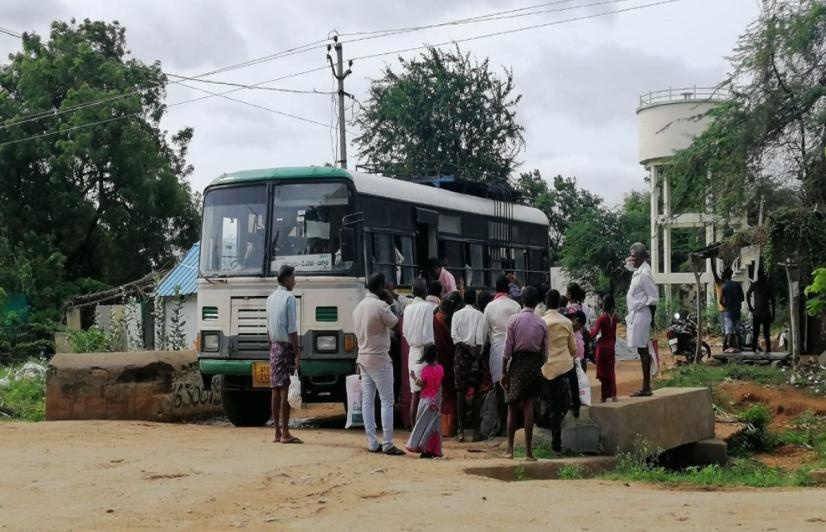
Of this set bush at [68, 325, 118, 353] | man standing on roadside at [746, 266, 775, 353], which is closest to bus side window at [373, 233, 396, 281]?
bush at [68, 325, 118, 353]

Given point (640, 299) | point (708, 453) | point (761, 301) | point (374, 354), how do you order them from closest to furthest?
point (374, 354)
point (640, 299)
point (708, 453)
point (761, 301)

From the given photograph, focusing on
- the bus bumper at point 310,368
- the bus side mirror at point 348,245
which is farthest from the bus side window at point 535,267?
the bus bumper at point 310,368

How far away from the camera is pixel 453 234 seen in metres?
15.8

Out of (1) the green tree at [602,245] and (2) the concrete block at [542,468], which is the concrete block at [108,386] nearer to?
(2) the concrete block at [542,468]

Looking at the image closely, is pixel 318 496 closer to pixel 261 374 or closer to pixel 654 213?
pixel 261 374

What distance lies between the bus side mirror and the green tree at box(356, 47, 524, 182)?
26481 millimetres

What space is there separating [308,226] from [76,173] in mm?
25917

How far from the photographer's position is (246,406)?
46.3 feet

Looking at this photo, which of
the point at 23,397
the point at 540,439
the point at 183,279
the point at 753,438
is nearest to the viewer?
the point at 540,439

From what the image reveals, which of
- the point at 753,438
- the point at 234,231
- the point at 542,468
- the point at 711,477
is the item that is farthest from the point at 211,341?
the point at 753,438

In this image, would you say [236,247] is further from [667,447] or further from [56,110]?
[56,110]

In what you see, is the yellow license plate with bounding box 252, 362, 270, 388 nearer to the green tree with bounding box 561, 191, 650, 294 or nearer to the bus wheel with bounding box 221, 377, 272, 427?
the bus wheel with bounding box 221, 377, 272, 427

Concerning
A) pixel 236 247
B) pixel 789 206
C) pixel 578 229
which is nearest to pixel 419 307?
pixel 236 247

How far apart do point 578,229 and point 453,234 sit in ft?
110
